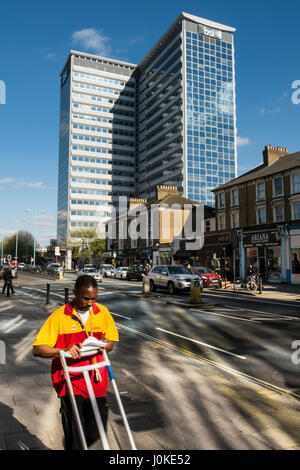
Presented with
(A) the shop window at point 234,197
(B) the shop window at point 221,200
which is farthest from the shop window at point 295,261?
(B) the shop window at point 221,200

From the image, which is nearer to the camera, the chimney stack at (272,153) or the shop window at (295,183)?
the shop window at (295,183)

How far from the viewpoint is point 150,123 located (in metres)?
105

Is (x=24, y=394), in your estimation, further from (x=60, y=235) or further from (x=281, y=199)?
(x=60, y=235)

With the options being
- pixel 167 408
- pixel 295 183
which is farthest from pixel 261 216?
pixel 167 408

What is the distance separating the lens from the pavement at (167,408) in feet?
11.4

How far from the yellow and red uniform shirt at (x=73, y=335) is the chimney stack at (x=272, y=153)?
37.4 metres

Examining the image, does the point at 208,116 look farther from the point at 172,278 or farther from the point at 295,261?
the point at 172,278

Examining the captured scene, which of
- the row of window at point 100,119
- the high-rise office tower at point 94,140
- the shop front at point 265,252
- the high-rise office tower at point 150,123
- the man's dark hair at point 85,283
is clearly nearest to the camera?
the man's dark hair at point 85,283

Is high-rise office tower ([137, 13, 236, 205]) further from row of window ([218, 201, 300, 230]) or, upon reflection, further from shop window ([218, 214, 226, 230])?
row of window ([218, 201, 300, 230])

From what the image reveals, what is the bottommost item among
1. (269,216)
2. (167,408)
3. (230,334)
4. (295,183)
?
(230,334)

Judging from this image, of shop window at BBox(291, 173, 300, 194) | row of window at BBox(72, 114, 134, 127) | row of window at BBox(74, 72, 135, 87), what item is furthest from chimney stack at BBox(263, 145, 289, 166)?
row of window at BBox(74, 72, 135, 87)

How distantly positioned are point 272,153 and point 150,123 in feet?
239

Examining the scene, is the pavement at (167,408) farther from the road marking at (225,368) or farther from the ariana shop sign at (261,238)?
the ariana shop sign at (261,238)
